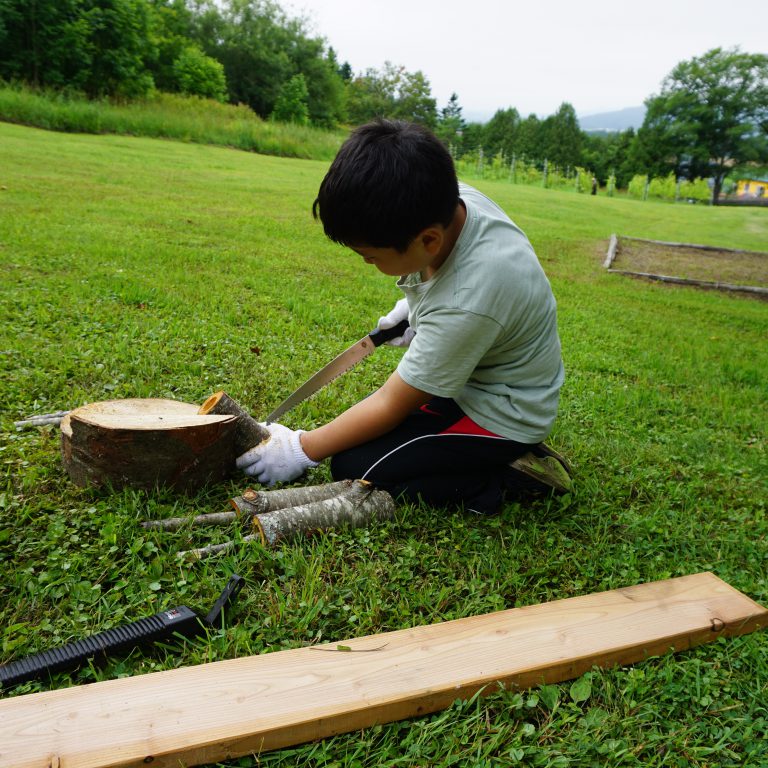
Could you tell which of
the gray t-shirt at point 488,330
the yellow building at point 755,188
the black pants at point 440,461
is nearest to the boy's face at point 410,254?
the gray t-shirt at point 488,330

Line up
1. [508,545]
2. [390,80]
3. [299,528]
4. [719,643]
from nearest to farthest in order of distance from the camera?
1. [719,643]
2. [299,528]
3. [508,545]
4. [390,80]

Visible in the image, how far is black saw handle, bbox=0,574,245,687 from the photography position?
56.9 inches

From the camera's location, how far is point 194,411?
7.73 feet

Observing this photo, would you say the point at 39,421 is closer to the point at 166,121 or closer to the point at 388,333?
the point at 388,333

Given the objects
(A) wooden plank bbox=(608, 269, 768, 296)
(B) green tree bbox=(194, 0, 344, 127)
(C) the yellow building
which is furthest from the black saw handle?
(C) the yellow building

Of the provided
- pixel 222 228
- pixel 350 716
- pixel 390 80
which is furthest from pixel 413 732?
pixel 390 80

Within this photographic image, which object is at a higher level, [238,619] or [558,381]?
[558,381]

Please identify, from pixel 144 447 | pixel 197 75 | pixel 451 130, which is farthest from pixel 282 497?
pixel 451 130

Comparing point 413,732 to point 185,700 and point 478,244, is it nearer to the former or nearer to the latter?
point 185,700

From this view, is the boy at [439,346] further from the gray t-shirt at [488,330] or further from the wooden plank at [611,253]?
the wooden plank at [611,253]

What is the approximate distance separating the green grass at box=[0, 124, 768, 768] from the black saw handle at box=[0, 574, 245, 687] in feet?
0.14

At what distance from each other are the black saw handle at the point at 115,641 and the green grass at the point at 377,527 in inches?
1.7

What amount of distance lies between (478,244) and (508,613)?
112cm

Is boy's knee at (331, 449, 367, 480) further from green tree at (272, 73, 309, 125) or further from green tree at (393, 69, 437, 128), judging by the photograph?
green tree at (393, 69, 437, 128)
